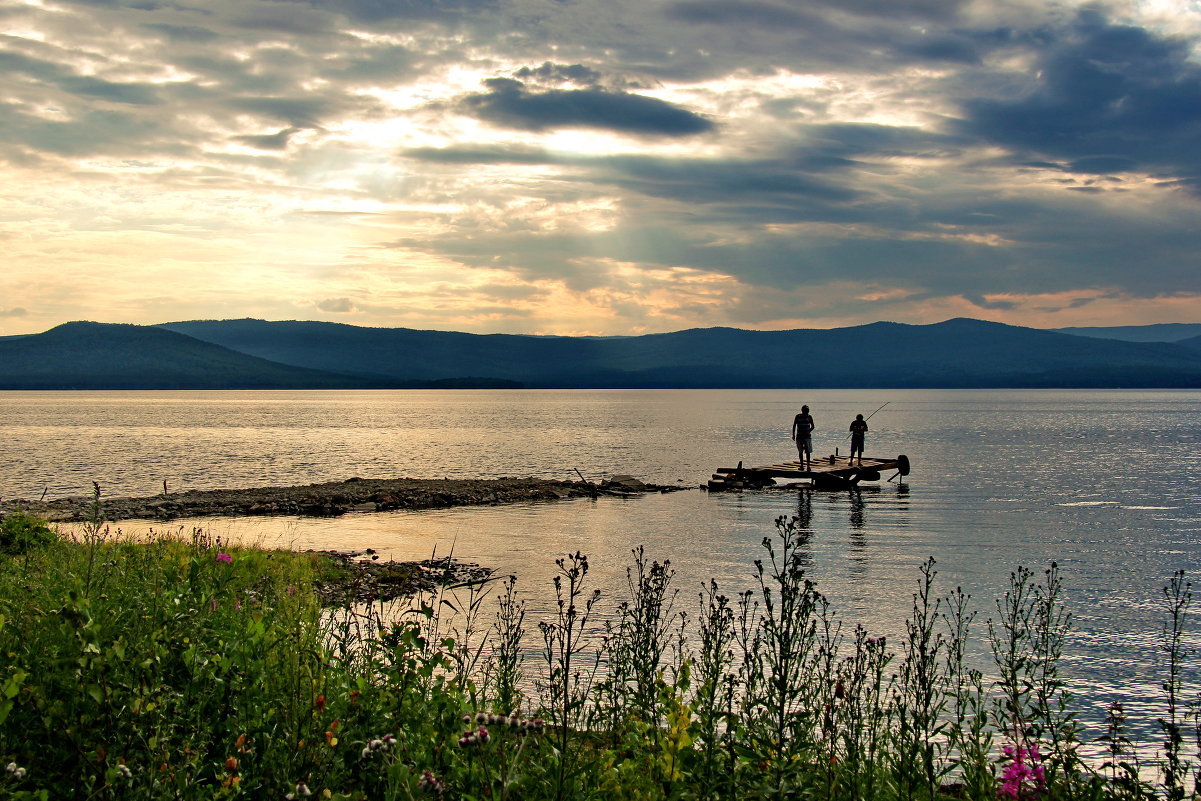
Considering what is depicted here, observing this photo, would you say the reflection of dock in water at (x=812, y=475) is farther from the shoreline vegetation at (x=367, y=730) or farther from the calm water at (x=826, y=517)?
the shoreline vegetation at (x=367, y=730)

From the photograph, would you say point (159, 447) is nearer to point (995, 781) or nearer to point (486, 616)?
point (486, 616)

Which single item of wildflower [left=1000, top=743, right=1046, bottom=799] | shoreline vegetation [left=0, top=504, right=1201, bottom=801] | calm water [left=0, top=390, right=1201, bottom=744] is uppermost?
shoreline vegetation [left=0, top=504, right=1201, bottom=801]

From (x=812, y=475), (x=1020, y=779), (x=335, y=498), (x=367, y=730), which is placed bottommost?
(x=335, y=498)

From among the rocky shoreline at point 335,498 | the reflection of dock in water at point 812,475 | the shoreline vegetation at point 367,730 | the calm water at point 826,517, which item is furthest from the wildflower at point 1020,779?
the reflection of dock in water at point 812,475

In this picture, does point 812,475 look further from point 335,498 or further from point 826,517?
point 335,498

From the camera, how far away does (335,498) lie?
1425 inches

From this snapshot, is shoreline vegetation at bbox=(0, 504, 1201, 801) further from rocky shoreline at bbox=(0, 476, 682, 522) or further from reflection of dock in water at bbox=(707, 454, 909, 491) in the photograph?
reflection of dock in water at bbox=(707, 454, 909, 491)

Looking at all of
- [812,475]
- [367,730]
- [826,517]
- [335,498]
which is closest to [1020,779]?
[367,730]

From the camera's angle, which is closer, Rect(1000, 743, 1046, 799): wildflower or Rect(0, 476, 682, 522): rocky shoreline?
Rect(1000, 743, 1046, 799): wildflower

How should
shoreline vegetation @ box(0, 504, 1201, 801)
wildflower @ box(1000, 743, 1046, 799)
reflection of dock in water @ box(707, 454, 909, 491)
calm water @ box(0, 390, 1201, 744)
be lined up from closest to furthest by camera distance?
shoreline vegetation @ box(0, 504, 1201, 801) → wildflower @ box(1000, 743, 1046, 799) → calm water @ box(0, 390, 1201, 744) → reflection of dock in water @ box(707, 454, 909, 491)

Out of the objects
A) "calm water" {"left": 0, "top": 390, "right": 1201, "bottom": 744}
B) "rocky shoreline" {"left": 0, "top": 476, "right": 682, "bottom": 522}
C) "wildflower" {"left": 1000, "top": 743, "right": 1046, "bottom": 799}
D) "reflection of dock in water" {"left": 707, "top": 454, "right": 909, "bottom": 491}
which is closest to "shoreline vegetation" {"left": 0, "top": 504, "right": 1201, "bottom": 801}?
"wildflower" {"left": 1000, "top": 743, "right": 1046, "bottom": 799}

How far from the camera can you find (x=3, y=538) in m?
16.8

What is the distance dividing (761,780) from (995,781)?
1620mm

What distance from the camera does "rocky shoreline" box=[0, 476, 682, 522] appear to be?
32156 mm
